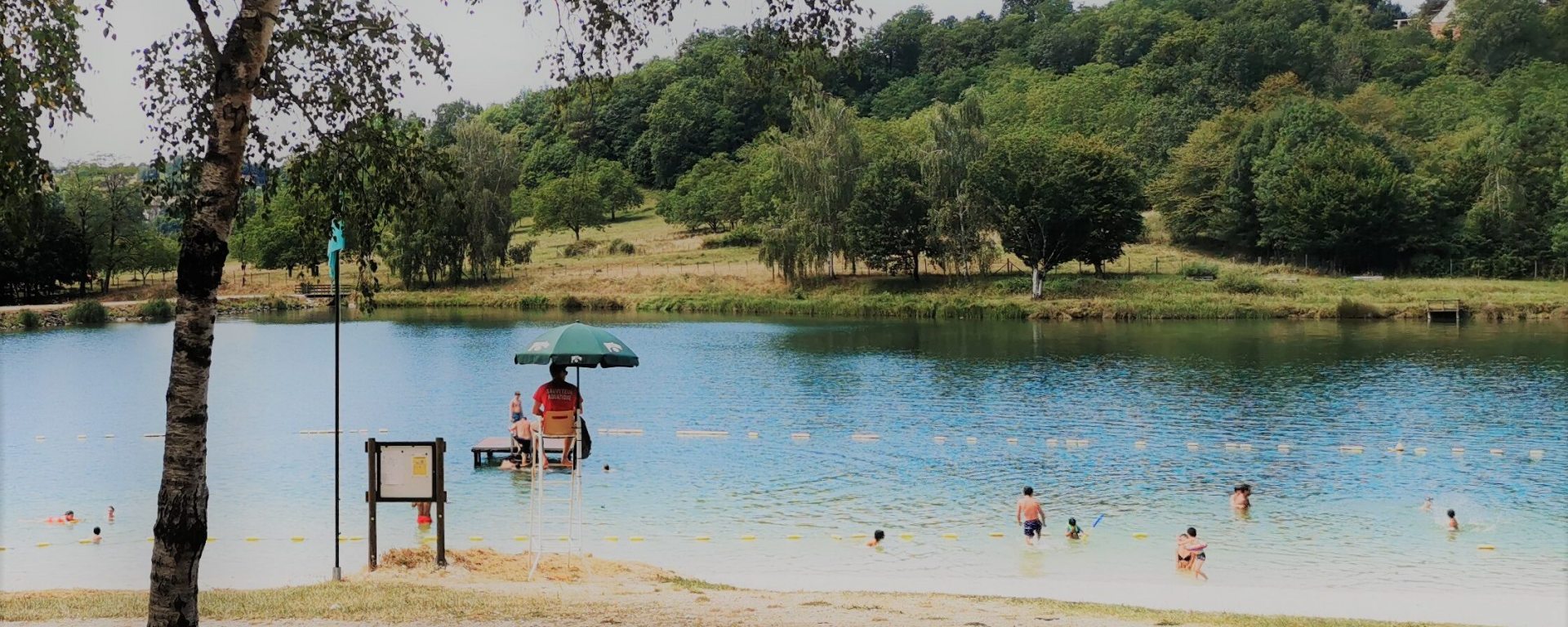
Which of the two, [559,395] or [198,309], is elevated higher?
[198,309]

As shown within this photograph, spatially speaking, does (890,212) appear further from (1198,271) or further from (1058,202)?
(1198,271)

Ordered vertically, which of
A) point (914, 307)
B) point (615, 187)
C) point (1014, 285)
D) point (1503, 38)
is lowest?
point (914, 307)

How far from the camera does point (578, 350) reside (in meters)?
20.1

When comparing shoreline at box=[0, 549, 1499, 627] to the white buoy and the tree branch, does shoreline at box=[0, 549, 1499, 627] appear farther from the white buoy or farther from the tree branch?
the white buoy

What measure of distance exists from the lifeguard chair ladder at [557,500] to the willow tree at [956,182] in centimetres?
6544

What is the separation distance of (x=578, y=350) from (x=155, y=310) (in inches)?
3394

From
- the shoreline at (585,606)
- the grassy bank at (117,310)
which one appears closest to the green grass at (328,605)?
the shoreline at (585,606)

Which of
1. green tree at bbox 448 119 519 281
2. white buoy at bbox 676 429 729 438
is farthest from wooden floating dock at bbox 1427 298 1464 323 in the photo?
green tree at bbox 448 119 519 281

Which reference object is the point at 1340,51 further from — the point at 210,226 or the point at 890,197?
the point at 210,226

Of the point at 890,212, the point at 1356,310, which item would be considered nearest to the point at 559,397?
the point at 1356,310

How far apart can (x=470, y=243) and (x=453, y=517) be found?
80774 millimetres

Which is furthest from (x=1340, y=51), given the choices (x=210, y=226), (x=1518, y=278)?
(x=210, y=226)

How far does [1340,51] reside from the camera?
190250 millimetres

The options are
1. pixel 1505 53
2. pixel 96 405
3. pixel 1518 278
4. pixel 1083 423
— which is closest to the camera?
pixel 1083 423
